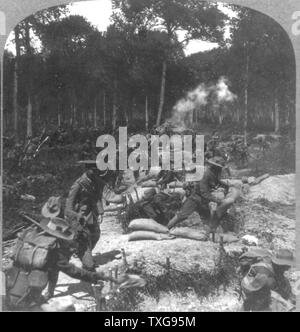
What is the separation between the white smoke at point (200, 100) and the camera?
21.7 feet

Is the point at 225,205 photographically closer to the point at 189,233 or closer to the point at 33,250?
the point at 189,233

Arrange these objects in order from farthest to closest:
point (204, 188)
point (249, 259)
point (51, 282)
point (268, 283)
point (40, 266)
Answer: point (204, 188) < point (249, 259) < point (51, 282) < point (268, 283) < point (40, 266)

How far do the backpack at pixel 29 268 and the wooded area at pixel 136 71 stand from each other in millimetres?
1687

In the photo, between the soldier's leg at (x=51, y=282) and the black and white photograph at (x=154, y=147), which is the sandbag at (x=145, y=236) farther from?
the soldier's leg at (x=51, y=282)

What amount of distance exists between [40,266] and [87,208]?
3.51 ft

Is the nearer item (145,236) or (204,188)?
(145,236)

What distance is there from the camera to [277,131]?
6652 mm

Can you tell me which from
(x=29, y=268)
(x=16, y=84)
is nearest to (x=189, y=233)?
(x=29, y=268)

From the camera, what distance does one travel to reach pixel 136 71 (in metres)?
6.75

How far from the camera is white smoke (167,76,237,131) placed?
6613 mm

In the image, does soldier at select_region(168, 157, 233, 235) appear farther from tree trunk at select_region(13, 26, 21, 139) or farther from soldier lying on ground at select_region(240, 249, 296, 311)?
tree trunk at select_region(13, 26, 21, 139)

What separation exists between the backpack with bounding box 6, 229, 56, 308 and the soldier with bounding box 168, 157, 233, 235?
1748mm
